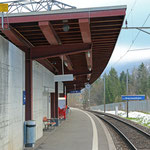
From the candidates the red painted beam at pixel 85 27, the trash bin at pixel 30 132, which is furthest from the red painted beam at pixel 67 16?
the trash bin at pixel 30 132

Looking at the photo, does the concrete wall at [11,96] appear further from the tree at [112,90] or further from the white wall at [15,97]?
the tree at [112,90]

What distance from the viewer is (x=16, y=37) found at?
26.7ft

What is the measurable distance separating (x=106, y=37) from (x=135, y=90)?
92.5 m

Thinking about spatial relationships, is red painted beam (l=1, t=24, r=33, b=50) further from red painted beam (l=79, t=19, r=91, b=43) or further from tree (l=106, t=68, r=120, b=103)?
tree (l=106, t=68, r=120, b=103)

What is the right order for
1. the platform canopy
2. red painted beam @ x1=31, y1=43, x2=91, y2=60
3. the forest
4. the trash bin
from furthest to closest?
the forest, red painted beam @ x1=31, y1=43, x2=91, y2=60, the trash bin, the platform canopy

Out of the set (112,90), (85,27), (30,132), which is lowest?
(30,132)

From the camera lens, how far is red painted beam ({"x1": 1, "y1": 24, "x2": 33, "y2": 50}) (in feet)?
24.3

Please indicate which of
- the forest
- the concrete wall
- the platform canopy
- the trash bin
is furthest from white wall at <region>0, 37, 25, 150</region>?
the forest

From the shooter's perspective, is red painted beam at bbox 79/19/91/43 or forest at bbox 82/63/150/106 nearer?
red painted beam at bbox 79/19/91/43

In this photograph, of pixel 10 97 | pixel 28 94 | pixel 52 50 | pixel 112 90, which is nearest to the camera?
pixel 10 97

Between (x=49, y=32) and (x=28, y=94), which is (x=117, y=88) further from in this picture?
(x=49, y=32)

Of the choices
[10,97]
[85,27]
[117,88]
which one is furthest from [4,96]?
[117,88]

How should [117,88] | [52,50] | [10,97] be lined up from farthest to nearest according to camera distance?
1. [117,88]
2. [52,50]
3. [10,97]

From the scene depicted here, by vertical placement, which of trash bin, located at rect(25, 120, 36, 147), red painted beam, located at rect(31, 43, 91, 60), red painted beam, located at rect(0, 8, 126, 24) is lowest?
trash bin, located at rect(25, 120, 36, 147)
